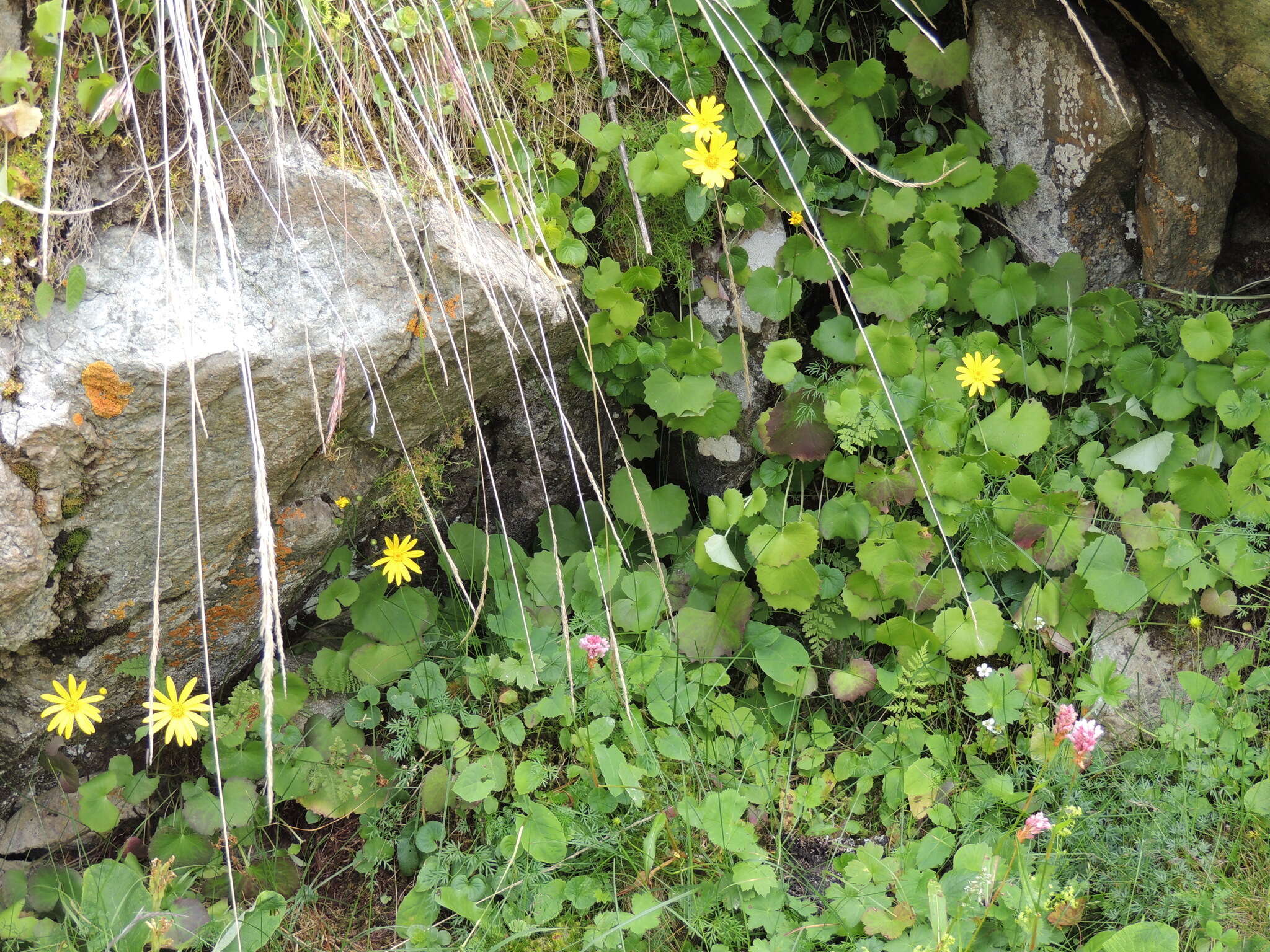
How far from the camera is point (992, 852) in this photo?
1832mm

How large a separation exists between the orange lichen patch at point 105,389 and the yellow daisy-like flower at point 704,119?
1256 mm

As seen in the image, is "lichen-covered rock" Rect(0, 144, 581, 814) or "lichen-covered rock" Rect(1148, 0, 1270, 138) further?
"lichen-covered rock" Rect(1148, 0, 1270, 138)

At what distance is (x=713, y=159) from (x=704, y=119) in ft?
0.38

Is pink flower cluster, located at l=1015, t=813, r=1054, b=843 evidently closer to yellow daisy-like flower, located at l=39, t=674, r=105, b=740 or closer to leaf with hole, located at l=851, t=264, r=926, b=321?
leaf with hole, located at l=851, t=264, r=926, b=321

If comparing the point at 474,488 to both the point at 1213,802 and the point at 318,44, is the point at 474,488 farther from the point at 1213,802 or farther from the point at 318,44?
the point at 1213,802

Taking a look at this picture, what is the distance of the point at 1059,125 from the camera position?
2.48 meters

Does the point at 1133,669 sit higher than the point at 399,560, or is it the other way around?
the point at 399,560

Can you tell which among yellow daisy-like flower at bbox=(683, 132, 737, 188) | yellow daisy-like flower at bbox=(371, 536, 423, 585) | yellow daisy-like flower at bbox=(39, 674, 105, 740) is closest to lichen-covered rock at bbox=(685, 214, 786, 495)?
yellow daisy-like flower at bbox=(683, 132, 737, 188)

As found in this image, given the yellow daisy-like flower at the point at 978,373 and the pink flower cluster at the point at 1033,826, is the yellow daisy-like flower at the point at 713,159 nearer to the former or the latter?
the yellow daisy-like flower at the point at 978,373

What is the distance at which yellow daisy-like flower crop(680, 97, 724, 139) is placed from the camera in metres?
2.11

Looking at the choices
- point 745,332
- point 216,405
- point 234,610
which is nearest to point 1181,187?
point 745,332

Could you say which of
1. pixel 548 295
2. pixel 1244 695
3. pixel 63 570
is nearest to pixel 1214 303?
pixel 1244 695

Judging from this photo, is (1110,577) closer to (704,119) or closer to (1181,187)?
(1181,187)

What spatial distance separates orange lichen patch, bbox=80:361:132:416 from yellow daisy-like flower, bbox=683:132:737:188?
1.23 metres
